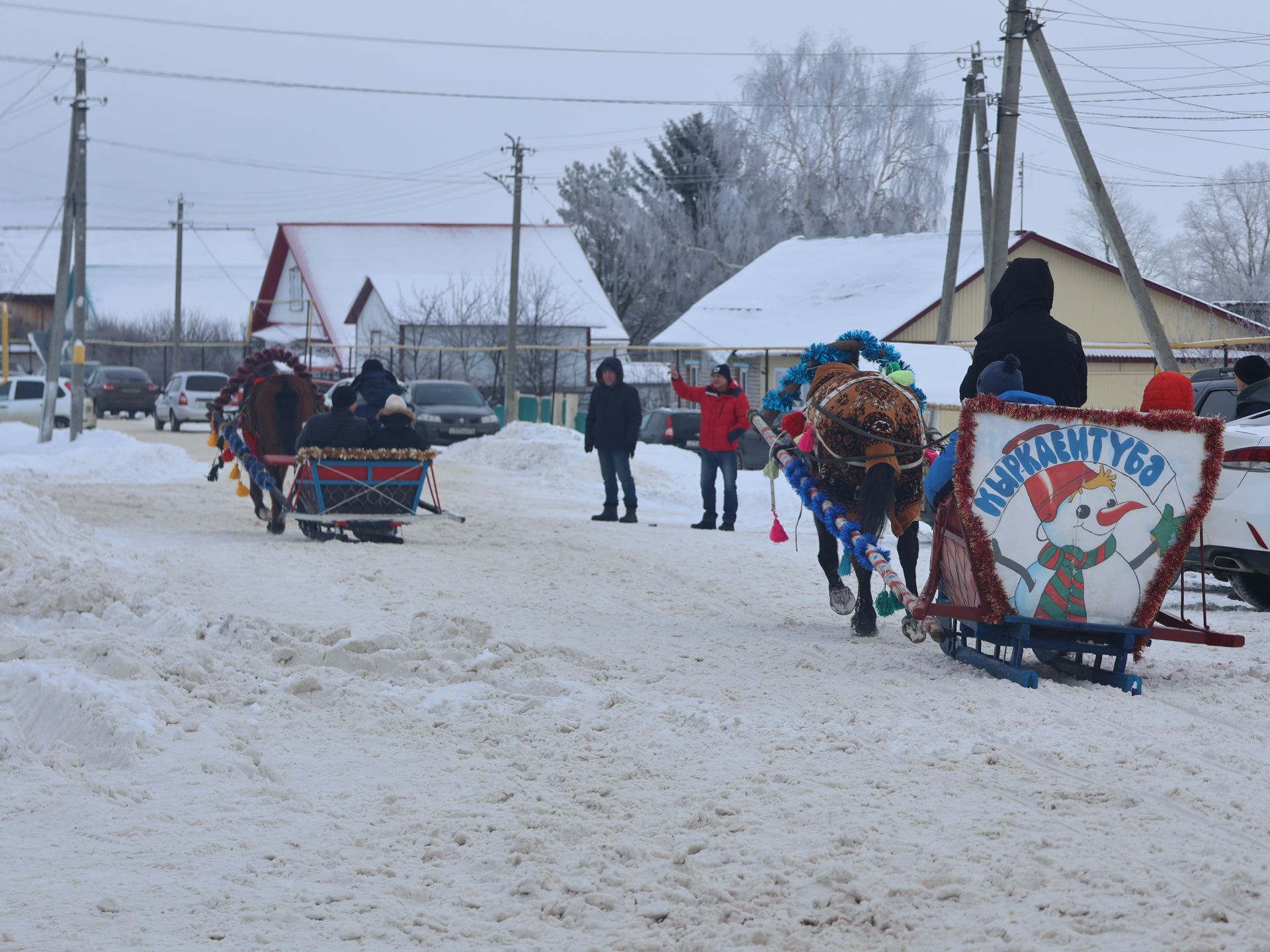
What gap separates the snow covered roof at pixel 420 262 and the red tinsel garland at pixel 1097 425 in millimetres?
47473

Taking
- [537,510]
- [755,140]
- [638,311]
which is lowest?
[537,510]

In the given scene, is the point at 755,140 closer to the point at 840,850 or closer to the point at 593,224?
the point at 593,224

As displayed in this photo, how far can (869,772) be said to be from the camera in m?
5.76

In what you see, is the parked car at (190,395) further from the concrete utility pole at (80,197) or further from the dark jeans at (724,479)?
the dark jeans at (724,479)

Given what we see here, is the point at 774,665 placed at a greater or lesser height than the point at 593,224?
lesser

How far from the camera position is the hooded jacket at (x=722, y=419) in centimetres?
1698

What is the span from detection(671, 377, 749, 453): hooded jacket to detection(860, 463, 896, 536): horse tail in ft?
25.7

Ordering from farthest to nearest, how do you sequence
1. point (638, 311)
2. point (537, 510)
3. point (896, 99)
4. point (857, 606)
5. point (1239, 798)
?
point (638, 311) < point (896, 99) < point (537, 510) < point (857, 606) < point (1239, 798)

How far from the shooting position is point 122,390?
52.1 m

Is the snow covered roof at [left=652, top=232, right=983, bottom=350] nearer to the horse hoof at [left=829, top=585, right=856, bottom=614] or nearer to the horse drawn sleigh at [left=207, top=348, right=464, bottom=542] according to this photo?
the horse drawn sleigh at [left=207, top=348, right=464, bottom=542]

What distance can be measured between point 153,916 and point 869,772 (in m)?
2.67

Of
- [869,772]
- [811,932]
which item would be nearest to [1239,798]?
[869,772]

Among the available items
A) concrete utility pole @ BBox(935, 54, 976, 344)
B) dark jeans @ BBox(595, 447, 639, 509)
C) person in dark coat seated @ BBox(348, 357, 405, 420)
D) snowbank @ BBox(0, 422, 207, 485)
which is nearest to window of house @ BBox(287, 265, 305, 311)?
snowbank @ BBox(0, 422, 207, 485)

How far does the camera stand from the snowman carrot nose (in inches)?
281
